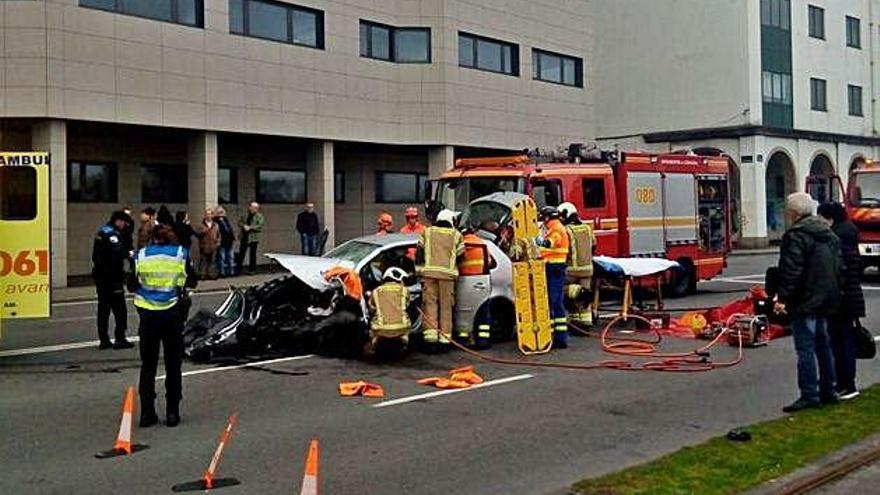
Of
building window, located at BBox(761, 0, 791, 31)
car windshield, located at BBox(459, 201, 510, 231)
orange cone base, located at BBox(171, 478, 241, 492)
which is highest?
building window, located at BBox(761, 0, 791, 31)

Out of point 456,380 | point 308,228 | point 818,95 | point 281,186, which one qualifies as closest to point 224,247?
point 308,228

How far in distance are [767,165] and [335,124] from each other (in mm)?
24995

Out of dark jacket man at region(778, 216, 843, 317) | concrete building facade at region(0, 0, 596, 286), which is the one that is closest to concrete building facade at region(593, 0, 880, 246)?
concrete building facade at region(0, 0, 596, 286)

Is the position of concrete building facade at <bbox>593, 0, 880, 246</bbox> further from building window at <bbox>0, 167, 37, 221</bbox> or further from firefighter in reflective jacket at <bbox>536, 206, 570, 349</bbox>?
building window at <bbox>0, 167, 37, 221</bbox>

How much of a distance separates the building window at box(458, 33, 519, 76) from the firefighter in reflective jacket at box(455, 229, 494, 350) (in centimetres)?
2120

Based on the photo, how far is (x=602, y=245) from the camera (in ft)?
58.5

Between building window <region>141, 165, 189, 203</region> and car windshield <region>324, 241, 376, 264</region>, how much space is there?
651 inches

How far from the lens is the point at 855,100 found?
52531mm

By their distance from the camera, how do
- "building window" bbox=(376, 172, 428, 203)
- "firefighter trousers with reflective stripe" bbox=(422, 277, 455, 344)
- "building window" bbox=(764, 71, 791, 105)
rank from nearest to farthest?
1. "firefighter trousers with reflective stripe" bbox=(422, 277, 455, 344)
2. "building window" bbox=(376, 172, 428, 203)
3. "building window" bbox=(764, 71, 791, 105)

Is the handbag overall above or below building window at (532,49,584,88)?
below

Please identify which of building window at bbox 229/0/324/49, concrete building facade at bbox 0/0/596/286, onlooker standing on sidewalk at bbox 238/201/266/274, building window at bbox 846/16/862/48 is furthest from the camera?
building window at bbox 846/16/862/48

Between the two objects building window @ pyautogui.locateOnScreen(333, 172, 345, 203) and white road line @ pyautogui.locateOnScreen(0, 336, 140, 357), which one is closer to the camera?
white road line @ pyautogui.locateOnScreen(0, 336, 140, 357)

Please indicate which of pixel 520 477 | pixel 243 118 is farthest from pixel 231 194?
pixel 520 477

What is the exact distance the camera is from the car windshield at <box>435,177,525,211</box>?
17.0 meters
